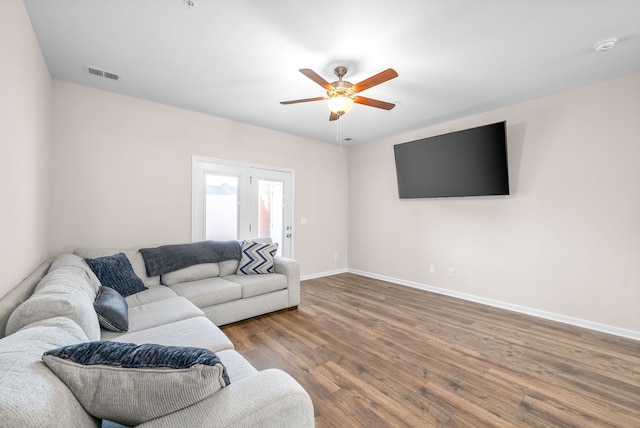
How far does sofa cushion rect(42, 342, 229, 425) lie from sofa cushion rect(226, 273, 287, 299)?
90.5 inches

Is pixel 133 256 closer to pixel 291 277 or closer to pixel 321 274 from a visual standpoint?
pixel 291 277

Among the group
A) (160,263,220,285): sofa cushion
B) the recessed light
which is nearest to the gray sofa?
(160,263,220,285): sofa cushion

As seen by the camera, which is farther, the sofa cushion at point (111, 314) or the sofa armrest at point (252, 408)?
the sofa cushion at point (111, 314)

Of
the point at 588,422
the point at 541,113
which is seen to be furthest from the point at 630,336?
the point at 541,113

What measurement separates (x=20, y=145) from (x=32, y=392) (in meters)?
2.05

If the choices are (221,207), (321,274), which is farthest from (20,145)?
(321,274)

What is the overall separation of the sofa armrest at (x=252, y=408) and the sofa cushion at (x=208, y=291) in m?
2.02

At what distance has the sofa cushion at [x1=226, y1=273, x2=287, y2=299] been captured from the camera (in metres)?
3.16

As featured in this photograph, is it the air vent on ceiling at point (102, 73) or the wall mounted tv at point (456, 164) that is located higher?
the air vent on ceiling at point (102, 73)

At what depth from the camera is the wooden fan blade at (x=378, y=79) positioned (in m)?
2.14

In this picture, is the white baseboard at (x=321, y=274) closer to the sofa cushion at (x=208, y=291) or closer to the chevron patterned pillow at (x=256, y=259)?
the chevron patterned pillow at (x=256, y=259)

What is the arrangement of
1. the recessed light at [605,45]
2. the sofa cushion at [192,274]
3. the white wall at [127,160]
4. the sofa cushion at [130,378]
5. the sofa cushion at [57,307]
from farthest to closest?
the sofa cushion at [192,274] < the white wall at [127,160] < the recessed light at [605,45] < the sofa cushion at [57,307] < the sofa cushion at [130,378]

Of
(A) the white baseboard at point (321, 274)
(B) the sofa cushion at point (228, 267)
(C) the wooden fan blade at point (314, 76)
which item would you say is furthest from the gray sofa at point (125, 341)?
(A) the white baseboard at point (321, 274)

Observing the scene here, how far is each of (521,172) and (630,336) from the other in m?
2.03
